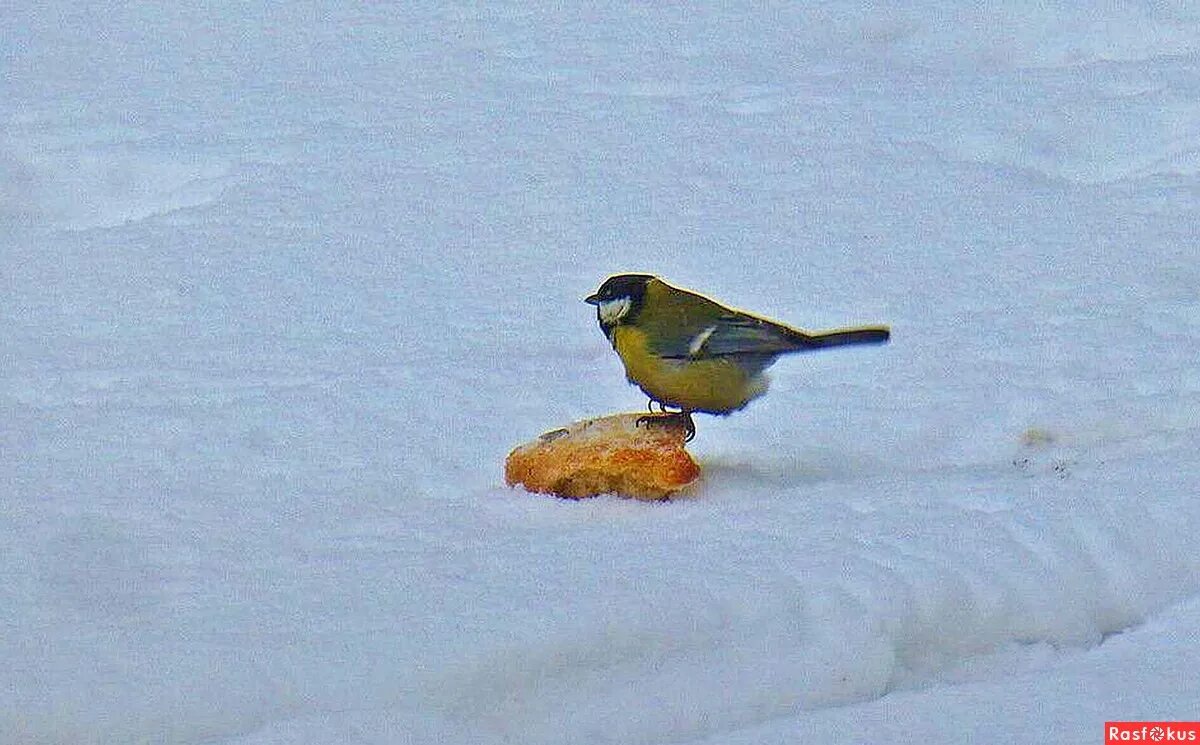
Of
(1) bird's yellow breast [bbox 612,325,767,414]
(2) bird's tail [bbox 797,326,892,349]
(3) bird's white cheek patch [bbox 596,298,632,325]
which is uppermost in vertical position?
(3) bird's white cheek patch [bbox 596,298,632,325]

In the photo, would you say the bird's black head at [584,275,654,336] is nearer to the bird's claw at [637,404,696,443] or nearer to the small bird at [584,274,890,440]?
the small bird at [584,274,890,440]

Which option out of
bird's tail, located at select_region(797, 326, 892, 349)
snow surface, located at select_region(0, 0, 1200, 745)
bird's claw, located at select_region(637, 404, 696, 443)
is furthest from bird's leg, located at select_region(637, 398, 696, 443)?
bird's tail, located at select_region(797, 326, 892, 349)

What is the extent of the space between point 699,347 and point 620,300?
233 millimetres

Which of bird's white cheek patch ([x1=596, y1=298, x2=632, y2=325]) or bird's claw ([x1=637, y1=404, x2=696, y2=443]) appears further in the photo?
bird's white cheek patch ([x1=596, y1=298, x2=632, y2=325])

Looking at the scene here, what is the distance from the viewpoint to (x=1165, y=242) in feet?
16.4

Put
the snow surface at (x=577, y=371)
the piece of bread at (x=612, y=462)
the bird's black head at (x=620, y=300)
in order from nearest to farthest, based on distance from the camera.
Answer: the snow surface at (x=577, y=371)
the piece of bread at (x=612, y=462)
the bird's black head at (x=620, y=300)

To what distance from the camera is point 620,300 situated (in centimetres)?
379

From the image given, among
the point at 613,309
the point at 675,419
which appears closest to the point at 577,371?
the point at 613,309

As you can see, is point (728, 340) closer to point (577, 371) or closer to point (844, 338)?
point (844, 338)

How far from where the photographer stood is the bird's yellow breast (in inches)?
143

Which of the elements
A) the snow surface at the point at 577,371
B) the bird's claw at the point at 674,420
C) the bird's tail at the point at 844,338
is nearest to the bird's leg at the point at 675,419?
the bird's claw at the point at 674,420

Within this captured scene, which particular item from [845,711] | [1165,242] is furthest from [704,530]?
[1165,242]

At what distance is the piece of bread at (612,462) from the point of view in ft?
11.7

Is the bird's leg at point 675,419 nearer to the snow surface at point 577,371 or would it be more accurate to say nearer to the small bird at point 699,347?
the small bird at point 699,347
